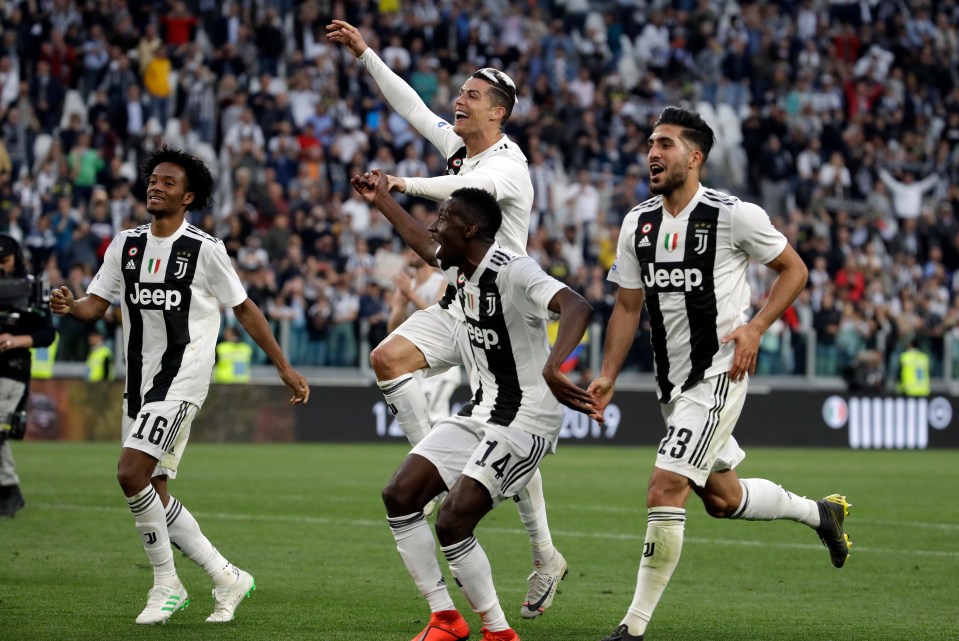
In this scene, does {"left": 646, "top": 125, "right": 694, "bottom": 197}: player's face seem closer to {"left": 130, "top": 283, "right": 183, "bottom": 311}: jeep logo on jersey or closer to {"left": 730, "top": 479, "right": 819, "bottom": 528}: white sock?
{"left": 730, "top": 479, "right": 819, "bottom": 528}: white sock

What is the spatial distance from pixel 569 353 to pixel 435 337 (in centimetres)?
267

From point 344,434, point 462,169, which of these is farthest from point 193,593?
point 344,434

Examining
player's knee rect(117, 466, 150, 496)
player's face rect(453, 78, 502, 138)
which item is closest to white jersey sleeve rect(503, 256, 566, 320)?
player's face rect(453, 78, 502, 138)

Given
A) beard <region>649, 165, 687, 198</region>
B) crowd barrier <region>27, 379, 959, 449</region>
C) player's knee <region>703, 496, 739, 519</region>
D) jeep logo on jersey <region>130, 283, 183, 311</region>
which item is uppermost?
beard <region>649, 165, 687, 198</region>

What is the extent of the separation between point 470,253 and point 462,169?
192 cm

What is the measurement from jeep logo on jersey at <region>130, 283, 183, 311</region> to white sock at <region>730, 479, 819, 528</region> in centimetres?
318

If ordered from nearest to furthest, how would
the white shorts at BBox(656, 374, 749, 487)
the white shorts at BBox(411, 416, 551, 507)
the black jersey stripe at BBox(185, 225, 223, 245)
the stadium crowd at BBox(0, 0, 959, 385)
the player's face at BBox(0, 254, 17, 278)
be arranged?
the white shorts at BBox(411, 416, 551, 507) → the white shorts at BBox(656, 374, 749, 487) → the black jersey stripe at BBox(185, 225, 223, 245) → the player's face at BBox(0, 254, 17, 278) → the stadium crowd at BBox(0, 0, 959, 385)

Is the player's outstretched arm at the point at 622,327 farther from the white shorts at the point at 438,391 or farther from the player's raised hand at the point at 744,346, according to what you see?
the white shorts at the point at 438,391

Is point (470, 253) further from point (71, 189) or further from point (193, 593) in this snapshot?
point (71, 189)

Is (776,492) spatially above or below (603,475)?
above

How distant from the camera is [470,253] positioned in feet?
24.2

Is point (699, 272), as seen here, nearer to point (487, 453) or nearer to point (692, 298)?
point (692, 298)

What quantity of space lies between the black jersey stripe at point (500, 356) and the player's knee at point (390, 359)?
193cm

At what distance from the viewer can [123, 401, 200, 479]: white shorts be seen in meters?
8.15
